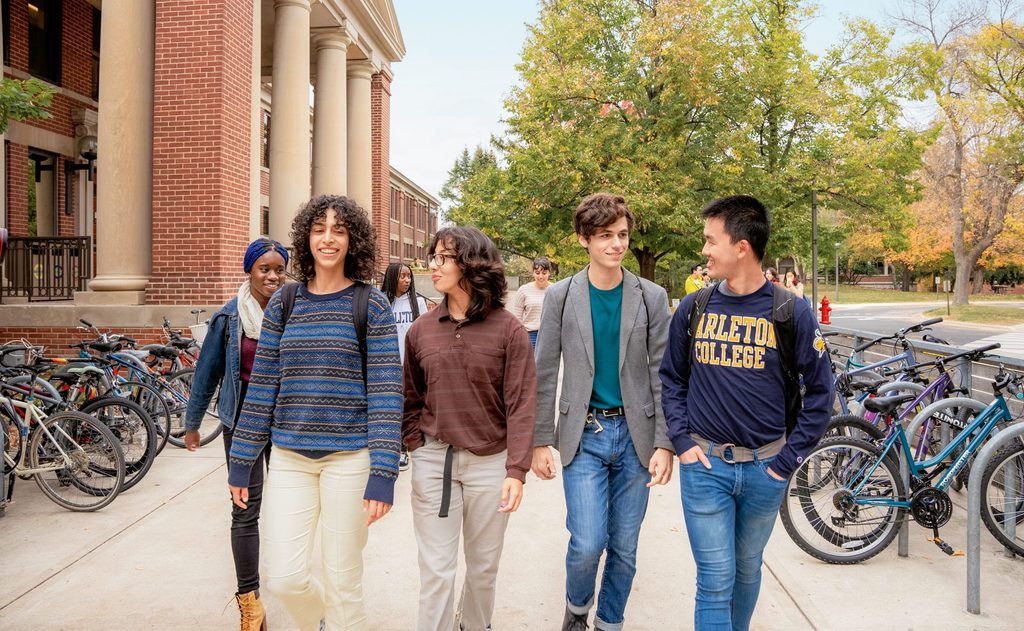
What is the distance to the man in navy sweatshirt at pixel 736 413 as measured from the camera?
2861mm

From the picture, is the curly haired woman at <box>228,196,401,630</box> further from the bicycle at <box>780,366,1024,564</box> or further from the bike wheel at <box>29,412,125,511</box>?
the bike wheel at <box>29,412,125,511</box>

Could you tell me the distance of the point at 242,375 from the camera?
365 centimetres

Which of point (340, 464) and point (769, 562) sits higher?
point (340, 464)

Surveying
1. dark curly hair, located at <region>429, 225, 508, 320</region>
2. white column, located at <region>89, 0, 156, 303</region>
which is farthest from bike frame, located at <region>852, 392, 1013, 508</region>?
white column, located at <region>89, 0, 156, 303</region>

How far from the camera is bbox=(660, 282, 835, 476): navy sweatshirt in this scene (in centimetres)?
284

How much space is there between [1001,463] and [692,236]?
17407 mm

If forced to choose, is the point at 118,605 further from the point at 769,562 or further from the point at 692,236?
the point at 692,236

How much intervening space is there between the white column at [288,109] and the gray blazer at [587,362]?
1138 centimetres

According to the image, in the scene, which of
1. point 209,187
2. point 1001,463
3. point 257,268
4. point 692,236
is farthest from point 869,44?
point 257,268

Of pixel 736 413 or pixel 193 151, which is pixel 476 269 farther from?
pixel 193 151

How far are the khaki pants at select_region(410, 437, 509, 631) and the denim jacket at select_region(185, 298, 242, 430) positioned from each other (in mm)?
1132

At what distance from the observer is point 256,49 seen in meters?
12.2

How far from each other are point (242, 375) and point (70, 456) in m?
3.00

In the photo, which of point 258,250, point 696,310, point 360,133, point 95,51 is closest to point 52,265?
point 95,51
